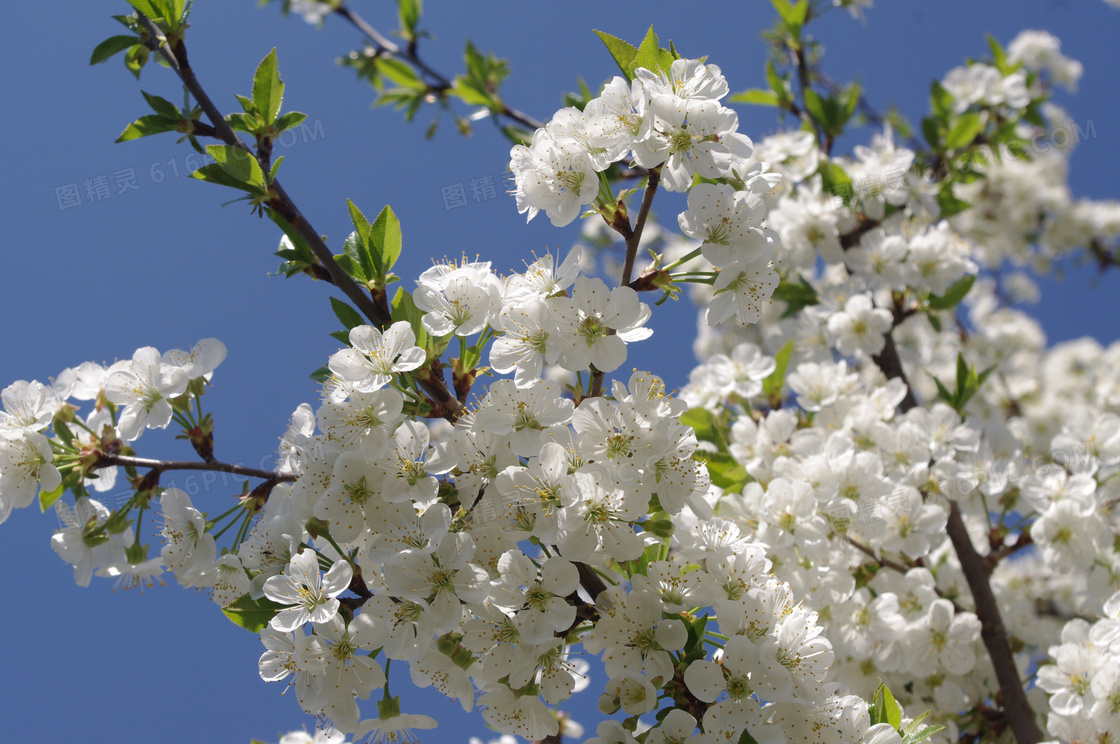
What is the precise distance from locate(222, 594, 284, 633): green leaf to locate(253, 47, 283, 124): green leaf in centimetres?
134

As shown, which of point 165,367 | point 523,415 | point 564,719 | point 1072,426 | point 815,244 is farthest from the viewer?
point 815,244

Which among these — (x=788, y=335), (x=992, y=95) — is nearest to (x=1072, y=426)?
(x=788, y=335)

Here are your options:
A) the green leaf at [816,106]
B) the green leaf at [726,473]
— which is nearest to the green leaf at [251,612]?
the green leaf at [726,473]

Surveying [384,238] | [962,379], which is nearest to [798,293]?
[962,379]

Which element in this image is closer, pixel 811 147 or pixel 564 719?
pixel 564 719

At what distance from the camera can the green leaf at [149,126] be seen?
1970 millimetres

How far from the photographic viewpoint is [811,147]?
3.98m

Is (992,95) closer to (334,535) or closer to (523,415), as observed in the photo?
(523,415)

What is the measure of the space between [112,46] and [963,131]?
4319mm

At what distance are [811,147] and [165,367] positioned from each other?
11.5 feet

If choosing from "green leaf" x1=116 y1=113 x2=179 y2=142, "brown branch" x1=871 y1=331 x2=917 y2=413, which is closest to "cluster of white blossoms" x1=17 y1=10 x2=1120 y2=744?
"green leaf" x1=116 y1=113 x2=179 y2=142

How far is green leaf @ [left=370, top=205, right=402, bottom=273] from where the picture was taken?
194 centimetres

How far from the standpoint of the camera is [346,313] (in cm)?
190

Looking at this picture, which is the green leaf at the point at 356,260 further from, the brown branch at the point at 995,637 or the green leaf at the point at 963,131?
the green leaf at the point at 963,131
